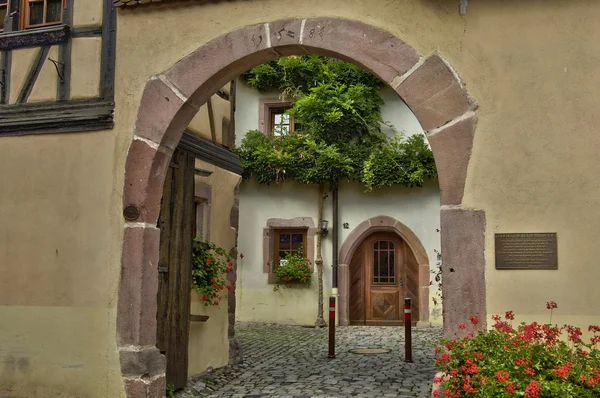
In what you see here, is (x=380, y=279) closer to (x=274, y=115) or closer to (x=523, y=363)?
(x=274, y=115)

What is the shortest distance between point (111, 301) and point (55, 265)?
0.63 m

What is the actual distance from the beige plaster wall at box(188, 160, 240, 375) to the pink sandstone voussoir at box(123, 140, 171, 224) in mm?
1606

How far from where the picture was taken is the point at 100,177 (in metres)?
5.38

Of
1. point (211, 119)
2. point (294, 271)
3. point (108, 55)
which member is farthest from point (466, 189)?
point (294, 271)

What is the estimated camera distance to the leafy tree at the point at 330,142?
42.2ft

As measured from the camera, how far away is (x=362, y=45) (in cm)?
477

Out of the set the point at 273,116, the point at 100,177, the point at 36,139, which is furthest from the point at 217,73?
the point at 273,116

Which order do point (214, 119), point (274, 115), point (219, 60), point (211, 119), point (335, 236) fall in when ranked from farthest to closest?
point (274, 115), point (335, 236), point (214, 119), point (211, 119), point (219, 60)

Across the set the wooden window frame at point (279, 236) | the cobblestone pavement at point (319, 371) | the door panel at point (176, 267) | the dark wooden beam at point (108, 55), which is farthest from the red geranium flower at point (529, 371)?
the wooden window frame at point (279, 236)

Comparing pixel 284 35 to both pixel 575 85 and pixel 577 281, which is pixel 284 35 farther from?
pixel 577 281

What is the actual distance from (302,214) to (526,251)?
9.42 m

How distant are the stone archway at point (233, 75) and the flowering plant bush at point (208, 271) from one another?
1450 millimetres

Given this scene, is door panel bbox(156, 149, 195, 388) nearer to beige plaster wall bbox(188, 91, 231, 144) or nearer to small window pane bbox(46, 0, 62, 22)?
beige plaster wall bbox(188, 91, 231, 144)

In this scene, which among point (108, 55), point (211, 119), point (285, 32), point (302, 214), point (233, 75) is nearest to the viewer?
point (285, 32)
